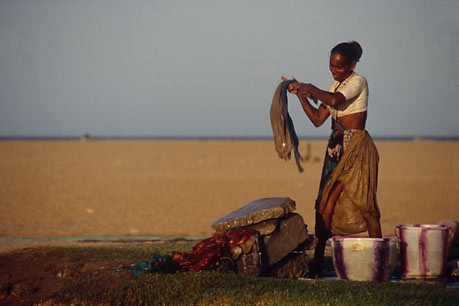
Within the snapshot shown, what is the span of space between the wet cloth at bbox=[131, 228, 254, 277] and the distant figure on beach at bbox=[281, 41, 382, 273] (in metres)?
1.03

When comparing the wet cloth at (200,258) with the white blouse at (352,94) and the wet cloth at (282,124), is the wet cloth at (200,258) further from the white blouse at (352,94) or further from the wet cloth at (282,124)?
the white blouse at (352,94)

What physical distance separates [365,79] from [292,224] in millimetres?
1693

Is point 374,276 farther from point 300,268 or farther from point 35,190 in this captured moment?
point 35,190

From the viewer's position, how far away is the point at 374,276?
19.1 feet

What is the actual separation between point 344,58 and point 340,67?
0.10 meters

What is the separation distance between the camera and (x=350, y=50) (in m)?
6.45

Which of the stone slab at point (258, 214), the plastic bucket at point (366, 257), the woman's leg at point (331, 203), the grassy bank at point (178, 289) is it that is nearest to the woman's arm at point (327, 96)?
the woman's leg at point (331, 203)

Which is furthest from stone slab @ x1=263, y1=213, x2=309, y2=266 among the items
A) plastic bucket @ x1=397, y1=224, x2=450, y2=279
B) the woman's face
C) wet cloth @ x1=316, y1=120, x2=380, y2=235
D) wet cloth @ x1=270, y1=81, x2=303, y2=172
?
the woman's face

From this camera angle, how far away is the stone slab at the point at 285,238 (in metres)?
6.14

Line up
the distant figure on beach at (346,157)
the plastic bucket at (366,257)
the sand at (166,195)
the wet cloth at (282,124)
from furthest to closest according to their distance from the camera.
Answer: the sand at (166,195) → the wet cloth at (282,124) → the distant figure on beach at (346,157) → the plastic bucket at (366,257)

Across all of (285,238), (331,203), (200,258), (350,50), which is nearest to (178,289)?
(200,258)

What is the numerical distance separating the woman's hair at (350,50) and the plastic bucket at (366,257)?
6.27ft

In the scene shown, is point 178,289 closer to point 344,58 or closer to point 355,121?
point 355,121

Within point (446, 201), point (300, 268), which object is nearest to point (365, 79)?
point (300, 268)
